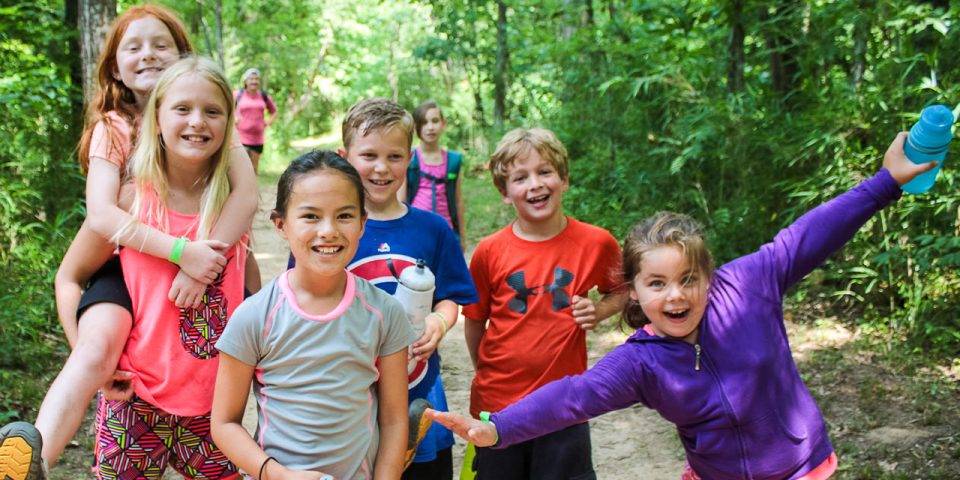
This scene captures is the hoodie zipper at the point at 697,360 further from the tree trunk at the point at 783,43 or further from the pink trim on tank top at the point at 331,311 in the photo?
the tree trunk at the point at 783,43

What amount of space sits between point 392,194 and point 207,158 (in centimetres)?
63

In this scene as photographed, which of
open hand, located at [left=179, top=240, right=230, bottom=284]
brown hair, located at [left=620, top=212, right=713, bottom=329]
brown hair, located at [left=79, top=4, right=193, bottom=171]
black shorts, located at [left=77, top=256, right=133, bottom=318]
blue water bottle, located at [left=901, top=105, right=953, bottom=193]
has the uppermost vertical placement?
brown hair, located at [left=79, top=4, right=193, bottom=171]

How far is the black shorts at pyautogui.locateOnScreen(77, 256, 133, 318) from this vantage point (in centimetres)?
255

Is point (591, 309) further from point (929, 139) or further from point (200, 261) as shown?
point (200, 261)

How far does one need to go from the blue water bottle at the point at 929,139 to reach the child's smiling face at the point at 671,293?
0.66 m

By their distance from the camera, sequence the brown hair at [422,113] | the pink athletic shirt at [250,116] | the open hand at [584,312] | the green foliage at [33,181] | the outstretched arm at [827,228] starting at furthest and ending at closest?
the pink athletic shirt at [250,116], the brown hair at [422,113], the green foliage at [33,181], the open hand at [584,312], the outstretched arm at [827,228]

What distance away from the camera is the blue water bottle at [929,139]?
2.16 meters

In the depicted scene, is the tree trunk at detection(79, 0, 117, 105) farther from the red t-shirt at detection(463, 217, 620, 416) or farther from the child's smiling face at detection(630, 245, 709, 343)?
the child's smiling face at detection(630, 245, 709, 343)

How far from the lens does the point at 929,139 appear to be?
7.16ft

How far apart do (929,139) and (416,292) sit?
1.54 metres

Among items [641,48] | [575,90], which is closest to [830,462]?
[641,48]

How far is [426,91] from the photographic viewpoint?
22734 millimetres

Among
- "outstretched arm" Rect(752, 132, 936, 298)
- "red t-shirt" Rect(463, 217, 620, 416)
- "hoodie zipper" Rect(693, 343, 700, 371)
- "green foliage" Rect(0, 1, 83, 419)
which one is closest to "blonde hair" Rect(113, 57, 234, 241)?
"red t-shirt" Rect(463, 217, 620, 416)

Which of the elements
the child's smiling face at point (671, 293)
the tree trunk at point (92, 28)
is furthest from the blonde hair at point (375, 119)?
the tree trunk at point (92, 28)
